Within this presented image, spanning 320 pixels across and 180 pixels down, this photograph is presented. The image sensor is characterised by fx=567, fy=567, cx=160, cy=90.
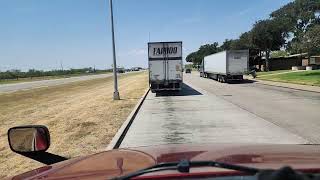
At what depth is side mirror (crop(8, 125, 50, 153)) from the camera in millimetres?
5008

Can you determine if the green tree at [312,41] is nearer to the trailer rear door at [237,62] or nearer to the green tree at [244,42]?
the trailer rear door at [237,62]

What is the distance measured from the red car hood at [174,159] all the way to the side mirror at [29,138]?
1142 millimetres

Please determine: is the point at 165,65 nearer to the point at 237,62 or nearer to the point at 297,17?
the point at 237,62

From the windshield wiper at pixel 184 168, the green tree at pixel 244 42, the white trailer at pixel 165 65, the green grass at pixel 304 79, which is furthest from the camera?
the green tree at pixel 244 42

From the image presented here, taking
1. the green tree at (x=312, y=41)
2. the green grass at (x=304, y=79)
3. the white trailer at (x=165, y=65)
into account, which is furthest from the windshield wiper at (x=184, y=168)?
the green tree at (x=312, y=41)

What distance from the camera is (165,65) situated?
39.3 meters

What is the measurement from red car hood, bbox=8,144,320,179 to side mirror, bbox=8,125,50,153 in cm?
114

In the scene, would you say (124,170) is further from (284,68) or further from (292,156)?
(284,68)

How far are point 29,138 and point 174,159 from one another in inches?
80.5

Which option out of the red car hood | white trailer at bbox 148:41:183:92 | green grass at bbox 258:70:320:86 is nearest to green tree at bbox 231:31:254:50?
green grass at bbox 258:70:320:86

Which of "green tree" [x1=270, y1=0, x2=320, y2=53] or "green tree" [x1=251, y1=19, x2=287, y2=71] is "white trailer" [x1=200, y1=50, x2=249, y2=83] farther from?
"green tree" [x1=251, y1=19, x2=287, y2=71]

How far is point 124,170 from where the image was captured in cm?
316

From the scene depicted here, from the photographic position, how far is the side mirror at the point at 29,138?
5.01 m

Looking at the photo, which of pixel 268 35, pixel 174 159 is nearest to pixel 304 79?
pixel 268 35
